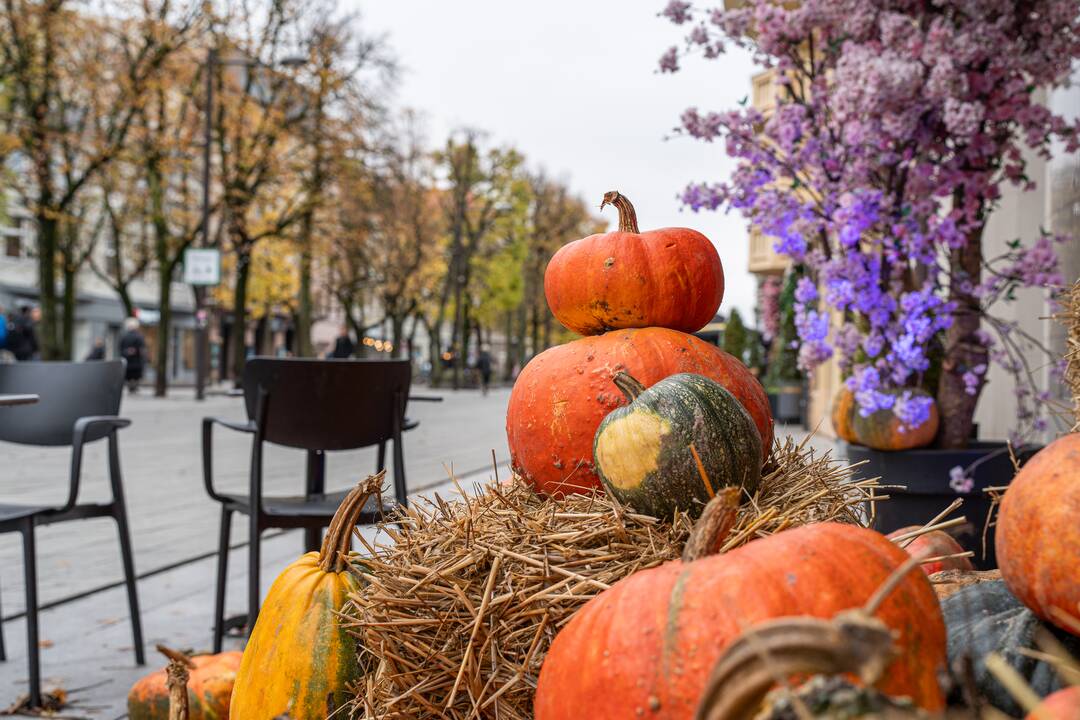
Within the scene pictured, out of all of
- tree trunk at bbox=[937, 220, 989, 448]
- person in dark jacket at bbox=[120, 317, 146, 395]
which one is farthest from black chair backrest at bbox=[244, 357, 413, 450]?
person in dark jacket at bbox=[120, 317, 146, 395]

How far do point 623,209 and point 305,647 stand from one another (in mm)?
1202

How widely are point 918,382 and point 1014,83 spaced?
1581mm

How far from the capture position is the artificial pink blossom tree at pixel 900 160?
4.37 metres

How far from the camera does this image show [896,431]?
5.03 meters

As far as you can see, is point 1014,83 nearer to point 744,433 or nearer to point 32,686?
point 744,433

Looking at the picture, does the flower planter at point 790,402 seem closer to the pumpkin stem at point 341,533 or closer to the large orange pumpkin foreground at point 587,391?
the large orange pumpkin foreground at point 587,391

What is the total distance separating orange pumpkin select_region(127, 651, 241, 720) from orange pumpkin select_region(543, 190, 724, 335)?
1.23 meters

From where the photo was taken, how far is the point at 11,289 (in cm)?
3653

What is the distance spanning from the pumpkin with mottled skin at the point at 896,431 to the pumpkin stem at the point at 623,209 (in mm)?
2991

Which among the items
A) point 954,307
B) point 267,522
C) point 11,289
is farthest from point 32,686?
point 11,289

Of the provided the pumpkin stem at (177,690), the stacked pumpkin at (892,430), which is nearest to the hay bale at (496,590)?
the pumpkin stem at (177,690)

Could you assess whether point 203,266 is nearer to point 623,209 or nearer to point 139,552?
point 139,552

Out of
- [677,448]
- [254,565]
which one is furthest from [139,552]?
[677,448]

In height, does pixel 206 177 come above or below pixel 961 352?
above
